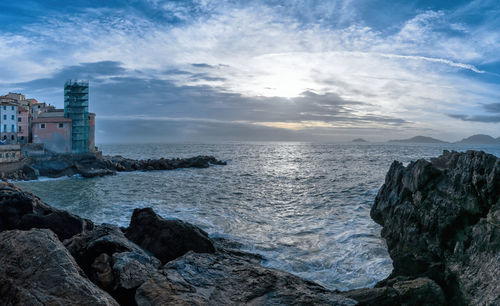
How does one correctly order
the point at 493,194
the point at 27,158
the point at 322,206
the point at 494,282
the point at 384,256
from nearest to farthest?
1. the point at 494,282
2. the point at 493,194
3. the point at 384,256
4. the point at 322,206
5. the point at 27,158

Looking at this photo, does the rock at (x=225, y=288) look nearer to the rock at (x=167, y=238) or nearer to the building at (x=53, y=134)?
the rock at (x=167, y=238)

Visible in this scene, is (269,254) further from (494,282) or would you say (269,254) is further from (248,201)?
(248,201)

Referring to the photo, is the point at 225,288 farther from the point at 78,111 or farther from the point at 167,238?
the point at 78,111

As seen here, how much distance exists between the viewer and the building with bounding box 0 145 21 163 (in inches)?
1619

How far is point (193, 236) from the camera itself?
35.5 ft

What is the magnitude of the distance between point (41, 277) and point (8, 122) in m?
64.0

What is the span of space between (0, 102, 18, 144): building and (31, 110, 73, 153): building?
→ 3229 millimetres

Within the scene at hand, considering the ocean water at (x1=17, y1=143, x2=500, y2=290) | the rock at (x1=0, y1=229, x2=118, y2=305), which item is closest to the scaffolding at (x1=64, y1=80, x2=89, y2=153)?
the ocean water at (x1=17, y1=143, x2=500, y2=290)

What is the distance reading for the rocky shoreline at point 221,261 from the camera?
513 centimetres

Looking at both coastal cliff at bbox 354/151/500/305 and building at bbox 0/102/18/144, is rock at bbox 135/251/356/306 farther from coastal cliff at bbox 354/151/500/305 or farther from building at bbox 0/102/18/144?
building at bbox 0/102/18/144

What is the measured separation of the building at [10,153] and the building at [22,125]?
9997 millimetres

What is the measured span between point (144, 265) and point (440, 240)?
1008 centimetres

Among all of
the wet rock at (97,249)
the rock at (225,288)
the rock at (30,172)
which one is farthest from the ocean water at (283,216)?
the rock at (30,172)

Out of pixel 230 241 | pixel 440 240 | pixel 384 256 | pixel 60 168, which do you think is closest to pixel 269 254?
pixel 230 241
